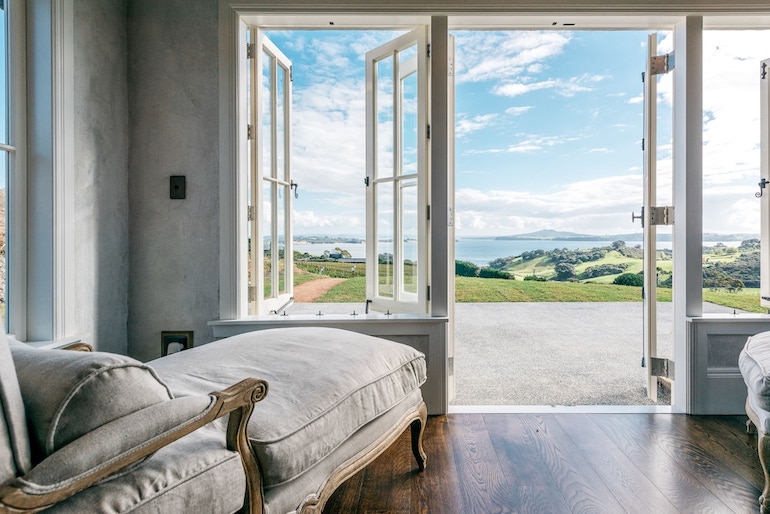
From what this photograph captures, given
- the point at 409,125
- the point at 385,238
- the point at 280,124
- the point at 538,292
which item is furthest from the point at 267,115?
the point at 538,292

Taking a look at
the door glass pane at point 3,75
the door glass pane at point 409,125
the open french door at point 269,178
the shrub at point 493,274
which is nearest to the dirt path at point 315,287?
the open french door at point 269,178

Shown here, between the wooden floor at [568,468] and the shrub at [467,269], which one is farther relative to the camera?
the shrub at [467,269]

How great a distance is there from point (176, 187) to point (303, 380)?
1619 mm

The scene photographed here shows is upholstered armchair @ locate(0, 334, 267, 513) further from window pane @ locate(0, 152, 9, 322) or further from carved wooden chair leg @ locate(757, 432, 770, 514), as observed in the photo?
carved wooden chair leg @ locate(757, 432, 770, 514)

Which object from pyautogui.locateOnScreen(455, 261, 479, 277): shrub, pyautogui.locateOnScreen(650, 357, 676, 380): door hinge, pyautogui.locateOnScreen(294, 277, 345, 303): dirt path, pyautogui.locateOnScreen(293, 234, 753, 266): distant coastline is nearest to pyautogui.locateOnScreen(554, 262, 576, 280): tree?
pyautogui.locateOnScreen(293, 234, 753, 266): distant coastline

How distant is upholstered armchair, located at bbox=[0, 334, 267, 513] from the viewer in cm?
76

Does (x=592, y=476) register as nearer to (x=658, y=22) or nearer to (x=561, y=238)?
(x=658, y=22)

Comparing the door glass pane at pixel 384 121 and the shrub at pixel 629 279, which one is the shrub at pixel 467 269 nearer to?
the shrub at pixel 629 279

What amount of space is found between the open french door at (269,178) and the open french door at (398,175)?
55 centimetres

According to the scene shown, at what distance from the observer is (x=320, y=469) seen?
133 centimetres

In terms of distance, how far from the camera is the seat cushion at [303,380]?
3.83 ft

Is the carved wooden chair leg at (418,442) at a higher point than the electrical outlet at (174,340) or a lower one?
lower

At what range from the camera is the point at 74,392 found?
2.73ft

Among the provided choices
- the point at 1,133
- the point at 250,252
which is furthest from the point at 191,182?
the point at 1,133
